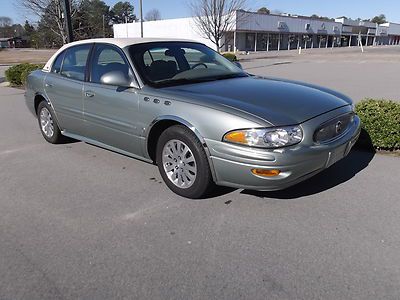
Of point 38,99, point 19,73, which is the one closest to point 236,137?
point 38,99

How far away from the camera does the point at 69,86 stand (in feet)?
16.0

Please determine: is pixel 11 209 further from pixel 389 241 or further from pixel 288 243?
pixel 389 241

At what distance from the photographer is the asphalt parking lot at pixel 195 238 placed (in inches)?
96.0

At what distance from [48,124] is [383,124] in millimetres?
4960

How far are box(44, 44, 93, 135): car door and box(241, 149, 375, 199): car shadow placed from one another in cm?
251

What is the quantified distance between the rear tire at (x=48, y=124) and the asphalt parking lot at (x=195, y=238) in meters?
1.15

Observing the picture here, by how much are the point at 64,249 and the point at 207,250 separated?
3.73ft

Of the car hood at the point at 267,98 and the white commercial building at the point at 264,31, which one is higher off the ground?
the white commercial building at the point at 264,31

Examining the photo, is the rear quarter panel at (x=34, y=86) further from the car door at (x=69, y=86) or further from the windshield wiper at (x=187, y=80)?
the windshield wiper at (x=187, y=80)

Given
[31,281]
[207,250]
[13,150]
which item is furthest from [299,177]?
[13,150]

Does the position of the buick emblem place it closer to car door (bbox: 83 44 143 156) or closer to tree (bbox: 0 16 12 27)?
car door (bbox: 83 44 143 156)

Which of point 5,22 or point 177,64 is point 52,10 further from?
point 5,22

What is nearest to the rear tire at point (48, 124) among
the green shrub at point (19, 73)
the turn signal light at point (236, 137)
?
the turn signal light at point (236, 137)

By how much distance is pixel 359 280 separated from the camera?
2.45 m
